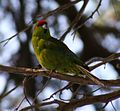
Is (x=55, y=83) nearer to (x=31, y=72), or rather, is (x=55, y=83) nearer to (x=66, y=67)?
(x=66, y=67)

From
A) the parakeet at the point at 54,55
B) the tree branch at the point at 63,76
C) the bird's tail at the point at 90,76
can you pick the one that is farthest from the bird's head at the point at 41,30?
the tree branch at the point at 63,76

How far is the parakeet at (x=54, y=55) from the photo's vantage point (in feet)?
10.8

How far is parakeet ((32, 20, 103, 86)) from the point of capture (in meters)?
3.29

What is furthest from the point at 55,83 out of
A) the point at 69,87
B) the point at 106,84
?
the point at 106,84

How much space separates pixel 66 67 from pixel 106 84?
23.4 inches

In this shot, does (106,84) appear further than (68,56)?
No

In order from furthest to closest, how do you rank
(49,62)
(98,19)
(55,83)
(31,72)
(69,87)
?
(98,19), (55,83), (49,62), (69,87), (31,72)

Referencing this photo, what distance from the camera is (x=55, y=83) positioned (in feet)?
17.8

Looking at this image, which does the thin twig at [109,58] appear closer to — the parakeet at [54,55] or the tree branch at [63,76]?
the parakeet at [54,55]

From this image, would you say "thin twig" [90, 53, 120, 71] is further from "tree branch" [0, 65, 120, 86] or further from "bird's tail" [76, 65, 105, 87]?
"tree branch" [0, 65, 120, 86]

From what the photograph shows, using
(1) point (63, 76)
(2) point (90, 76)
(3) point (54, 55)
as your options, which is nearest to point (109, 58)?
(2) point (90, 76)

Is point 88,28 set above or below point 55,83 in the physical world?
above

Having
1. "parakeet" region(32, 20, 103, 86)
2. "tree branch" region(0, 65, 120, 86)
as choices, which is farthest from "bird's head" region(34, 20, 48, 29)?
"tree branch" region(0, 65, 120, 86)

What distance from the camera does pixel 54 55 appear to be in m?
3.45
